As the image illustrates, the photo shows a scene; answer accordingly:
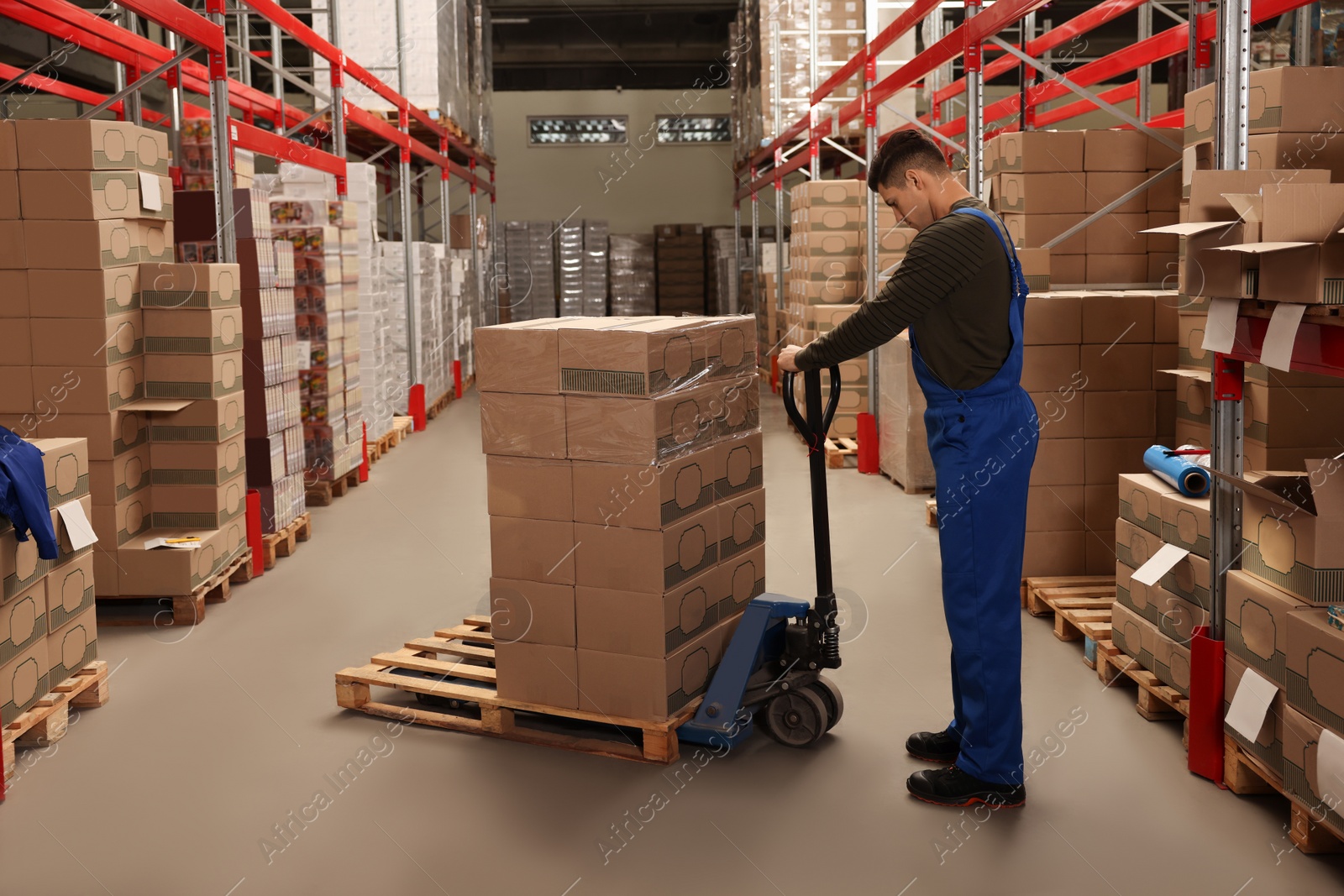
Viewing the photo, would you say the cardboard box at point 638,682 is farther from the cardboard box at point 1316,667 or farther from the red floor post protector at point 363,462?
the red floor post protector at point 363,462

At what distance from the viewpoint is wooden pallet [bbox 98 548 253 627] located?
537 centimetres

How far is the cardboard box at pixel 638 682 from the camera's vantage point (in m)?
3.79

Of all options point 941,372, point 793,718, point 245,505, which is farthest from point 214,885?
point 245,505

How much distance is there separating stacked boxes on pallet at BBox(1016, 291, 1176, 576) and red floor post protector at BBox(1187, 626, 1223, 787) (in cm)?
180

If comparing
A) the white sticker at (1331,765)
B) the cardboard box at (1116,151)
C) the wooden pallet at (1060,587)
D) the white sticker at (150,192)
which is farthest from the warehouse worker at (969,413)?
the white sticker at (150,192)

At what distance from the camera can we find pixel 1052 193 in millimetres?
6164

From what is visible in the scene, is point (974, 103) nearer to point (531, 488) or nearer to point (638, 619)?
point (531, 488)

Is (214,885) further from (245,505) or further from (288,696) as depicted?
(245,505)

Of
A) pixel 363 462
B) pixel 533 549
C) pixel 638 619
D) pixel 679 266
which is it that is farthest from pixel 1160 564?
pixel 679 266

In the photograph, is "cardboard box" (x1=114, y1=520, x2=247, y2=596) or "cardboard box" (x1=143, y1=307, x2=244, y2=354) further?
"cardboard box" (x1=143, y1=307, x2=244, y2=354)

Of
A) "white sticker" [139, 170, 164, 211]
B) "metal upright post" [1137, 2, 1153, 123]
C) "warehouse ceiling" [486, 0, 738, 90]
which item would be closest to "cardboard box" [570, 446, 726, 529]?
"white sticker" [139, 170, 164, 211]

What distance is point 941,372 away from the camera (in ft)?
11.1

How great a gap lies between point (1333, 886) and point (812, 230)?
7590 mm

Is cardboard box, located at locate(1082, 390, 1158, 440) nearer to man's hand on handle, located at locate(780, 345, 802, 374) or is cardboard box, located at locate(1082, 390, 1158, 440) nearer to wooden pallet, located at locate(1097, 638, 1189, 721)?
wooden pallet, located at locate(1097, 638, 1189, 721)
